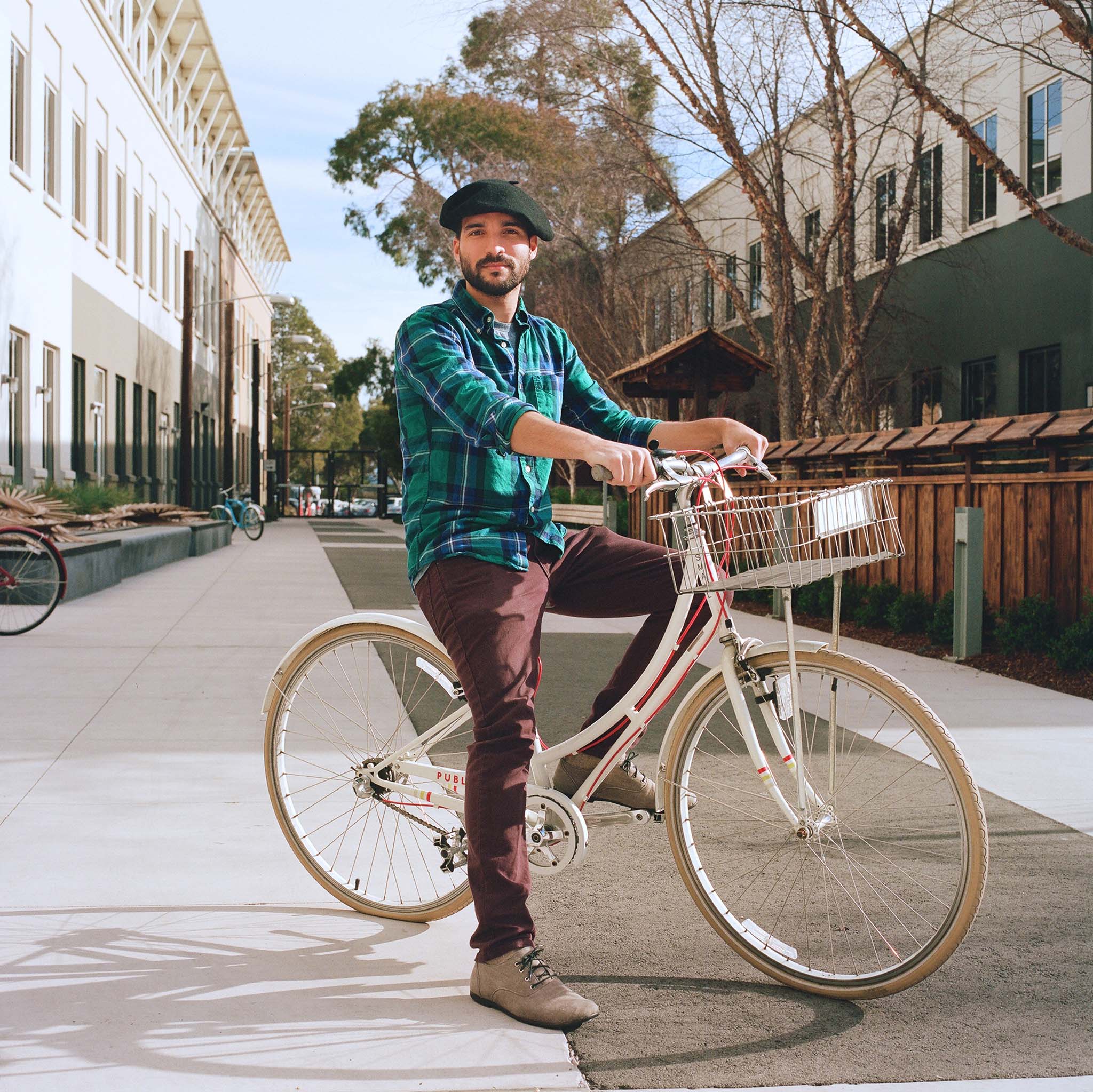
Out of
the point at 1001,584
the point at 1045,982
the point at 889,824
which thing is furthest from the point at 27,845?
the point at 1001,584

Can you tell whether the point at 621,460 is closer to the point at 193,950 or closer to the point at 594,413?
the point at 594,413

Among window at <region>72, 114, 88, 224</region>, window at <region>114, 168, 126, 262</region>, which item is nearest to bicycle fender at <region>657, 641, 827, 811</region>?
window at <region>72, 114, 88, 224</region>

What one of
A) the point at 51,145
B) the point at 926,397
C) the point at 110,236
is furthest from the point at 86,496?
the point at 926,397

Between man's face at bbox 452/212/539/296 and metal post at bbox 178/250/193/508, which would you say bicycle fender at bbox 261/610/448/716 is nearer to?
man's face at bbox 452/212/539/296

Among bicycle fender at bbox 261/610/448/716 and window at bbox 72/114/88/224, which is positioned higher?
window at bbox 72/114/88/224

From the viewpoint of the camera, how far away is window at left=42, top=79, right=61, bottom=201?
72.0 feet

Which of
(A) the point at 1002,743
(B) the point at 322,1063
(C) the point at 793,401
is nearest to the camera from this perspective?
(B) the point at 322,1063

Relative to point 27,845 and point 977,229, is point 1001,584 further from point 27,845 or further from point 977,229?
point 977,229

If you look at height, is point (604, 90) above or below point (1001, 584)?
above

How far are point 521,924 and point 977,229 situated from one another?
20687 mm

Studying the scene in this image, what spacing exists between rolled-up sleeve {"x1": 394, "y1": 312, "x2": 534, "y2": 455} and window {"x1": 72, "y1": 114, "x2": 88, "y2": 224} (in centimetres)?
2260

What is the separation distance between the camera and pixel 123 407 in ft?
93.1

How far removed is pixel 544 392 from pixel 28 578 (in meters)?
7.89

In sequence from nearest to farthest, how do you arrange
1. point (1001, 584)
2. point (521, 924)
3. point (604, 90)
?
1. point (521, 924)
2. point (1001, 584)
3. point (604, 90)
